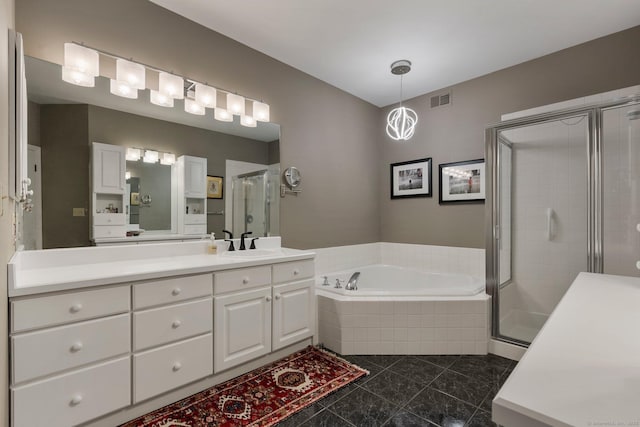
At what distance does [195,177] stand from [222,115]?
22.7 inches

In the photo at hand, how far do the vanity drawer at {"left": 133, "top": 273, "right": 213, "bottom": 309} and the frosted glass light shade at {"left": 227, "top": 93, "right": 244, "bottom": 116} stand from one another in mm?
1433

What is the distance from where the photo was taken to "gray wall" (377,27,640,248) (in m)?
2.52

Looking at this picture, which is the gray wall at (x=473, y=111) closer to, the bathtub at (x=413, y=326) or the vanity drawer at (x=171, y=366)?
the bathtub at (x=413, y=326)

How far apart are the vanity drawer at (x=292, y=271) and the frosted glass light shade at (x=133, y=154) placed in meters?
1.23

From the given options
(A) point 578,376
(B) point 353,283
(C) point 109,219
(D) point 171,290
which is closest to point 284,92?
(C) point 109,219

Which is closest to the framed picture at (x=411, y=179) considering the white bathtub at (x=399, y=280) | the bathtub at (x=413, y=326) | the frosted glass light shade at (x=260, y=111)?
the white bathtub at (x=399, y=280)

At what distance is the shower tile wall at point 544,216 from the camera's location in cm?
248

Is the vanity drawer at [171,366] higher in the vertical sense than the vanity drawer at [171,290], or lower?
lower

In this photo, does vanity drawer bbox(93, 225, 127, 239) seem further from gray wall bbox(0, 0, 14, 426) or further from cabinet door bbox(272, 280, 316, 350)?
cabinet door bbox(272, 280, 316, 350)

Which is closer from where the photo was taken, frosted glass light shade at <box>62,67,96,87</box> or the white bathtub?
frosted glass light shade at <box>62,67,96,87</box>

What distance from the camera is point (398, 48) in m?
2.71

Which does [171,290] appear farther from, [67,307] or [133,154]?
[133,154]

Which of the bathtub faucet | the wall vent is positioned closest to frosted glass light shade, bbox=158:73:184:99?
the bathtub faucet

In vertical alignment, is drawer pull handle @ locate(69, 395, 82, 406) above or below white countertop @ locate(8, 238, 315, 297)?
below
